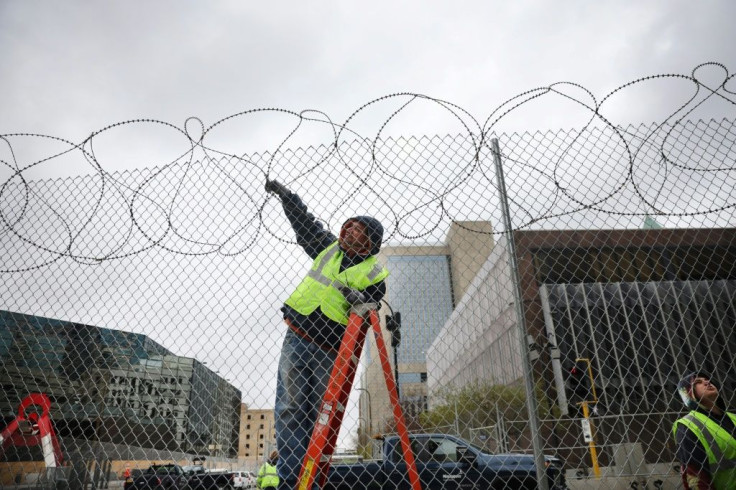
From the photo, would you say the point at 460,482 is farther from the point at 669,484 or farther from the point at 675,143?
the point at 669,484

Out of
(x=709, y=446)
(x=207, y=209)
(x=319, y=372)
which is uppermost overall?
(x=207, y=209)

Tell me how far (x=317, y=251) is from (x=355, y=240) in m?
0.39

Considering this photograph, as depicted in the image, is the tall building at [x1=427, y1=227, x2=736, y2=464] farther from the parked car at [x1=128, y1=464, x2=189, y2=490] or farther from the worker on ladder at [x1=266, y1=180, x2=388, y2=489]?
the worker on ladder at [x1=266, y1=180, x2=388, y2=489]

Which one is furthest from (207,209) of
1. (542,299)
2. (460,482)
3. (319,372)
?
(542,299)

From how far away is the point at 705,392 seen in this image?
9.54 ft

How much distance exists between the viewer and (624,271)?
28312 millimetres

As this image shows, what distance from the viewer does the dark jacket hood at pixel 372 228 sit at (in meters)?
3.25

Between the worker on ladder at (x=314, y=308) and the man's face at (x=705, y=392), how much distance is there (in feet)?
6.87

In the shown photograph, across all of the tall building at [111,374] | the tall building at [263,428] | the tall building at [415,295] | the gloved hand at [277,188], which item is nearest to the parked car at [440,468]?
the tall building at [415,295]

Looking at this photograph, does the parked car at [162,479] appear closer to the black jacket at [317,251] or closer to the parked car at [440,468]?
the parked car at [440,468]

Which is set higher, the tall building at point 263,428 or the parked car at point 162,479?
the tall building at point 263,428

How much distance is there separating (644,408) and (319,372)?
27706mm

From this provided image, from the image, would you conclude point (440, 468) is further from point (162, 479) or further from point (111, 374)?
point (162, 479)

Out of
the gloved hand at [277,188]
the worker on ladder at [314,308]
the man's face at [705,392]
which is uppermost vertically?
the gloved hand at [277,188]
